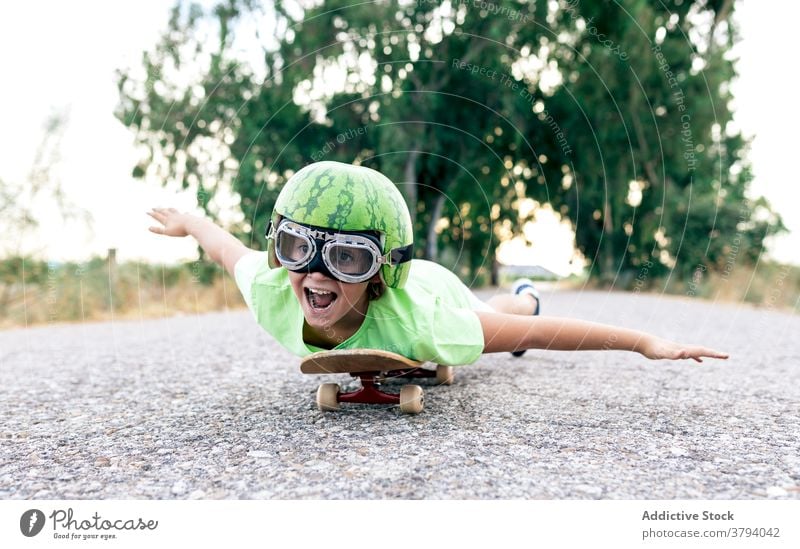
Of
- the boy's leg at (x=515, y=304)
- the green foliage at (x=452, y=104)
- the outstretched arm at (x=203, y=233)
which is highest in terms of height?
the green foliage at (x=452, y=104)

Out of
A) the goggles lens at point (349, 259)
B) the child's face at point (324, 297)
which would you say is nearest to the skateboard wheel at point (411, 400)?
the child's face at point (324, 297)

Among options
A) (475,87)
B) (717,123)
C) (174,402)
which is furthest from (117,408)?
(717,123)

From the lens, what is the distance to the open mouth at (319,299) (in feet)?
8.63

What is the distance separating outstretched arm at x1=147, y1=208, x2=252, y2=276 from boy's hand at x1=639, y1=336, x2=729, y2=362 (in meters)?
2.02

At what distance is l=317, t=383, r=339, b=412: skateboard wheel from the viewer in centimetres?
298

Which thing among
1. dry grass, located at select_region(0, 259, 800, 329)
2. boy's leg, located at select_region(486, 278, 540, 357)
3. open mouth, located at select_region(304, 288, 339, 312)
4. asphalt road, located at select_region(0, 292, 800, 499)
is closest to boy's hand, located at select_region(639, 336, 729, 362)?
asphalt road, located at select_region(0, 292, 800, 499)

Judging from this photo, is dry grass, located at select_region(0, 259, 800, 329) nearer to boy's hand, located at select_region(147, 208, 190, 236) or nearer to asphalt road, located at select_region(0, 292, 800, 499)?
asphalt road, located at select_region(0, 292, 800, 499)

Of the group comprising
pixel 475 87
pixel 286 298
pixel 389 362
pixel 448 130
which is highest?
pixel 475 87

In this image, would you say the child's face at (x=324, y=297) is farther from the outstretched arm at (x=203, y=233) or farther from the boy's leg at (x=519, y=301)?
the boy's leg at (x=519, y=301)

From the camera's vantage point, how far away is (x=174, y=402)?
11.0ft

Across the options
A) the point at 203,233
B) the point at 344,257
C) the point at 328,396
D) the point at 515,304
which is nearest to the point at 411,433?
the point at 328,396

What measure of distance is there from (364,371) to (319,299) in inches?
18.1
